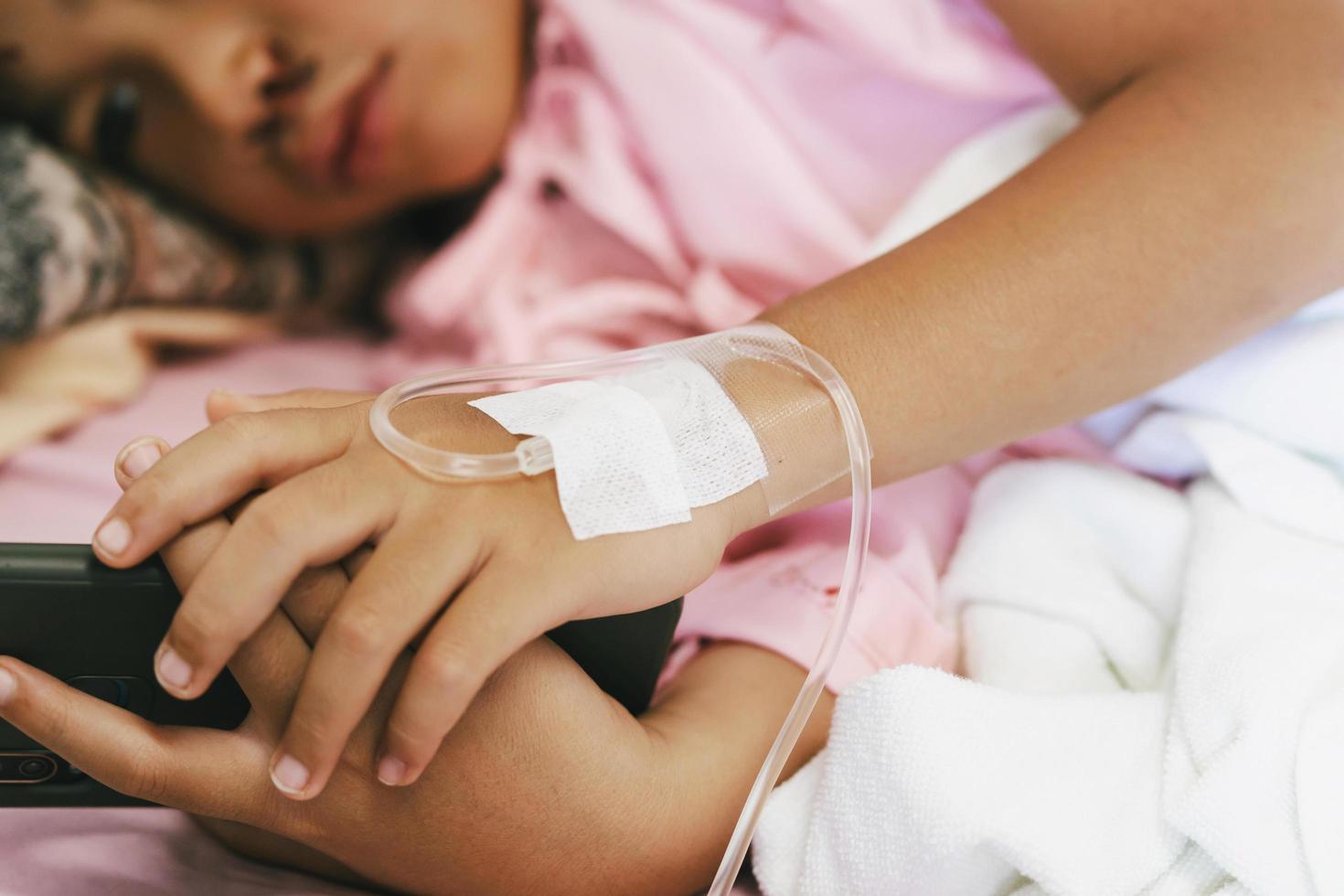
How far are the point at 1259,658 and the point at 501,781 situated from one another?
39 centimetres

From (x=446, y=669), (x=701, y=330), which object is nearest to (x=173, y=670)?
(x=446, y=669)

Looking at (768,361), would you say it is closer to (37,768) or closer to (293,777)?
(293,777)

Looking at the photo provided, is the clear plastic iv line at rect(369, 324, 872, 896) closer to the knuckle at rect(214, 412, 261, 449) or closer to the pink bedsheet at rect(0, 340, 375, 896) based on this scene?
the knuckle at rect(214, 412, 261, 449)

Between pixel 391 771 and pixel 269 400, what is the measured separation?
243 mm

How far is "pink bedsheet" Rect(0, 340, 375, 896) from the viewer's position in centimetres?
56

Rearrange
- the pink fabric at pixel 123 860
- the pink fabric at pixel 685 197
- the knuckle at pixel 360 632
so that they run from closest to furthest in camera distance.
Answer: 1. the knuckle at pixel 360 632
2. the pink fabric at pixel 123 860
3. the pink fabric at pixel 685 197

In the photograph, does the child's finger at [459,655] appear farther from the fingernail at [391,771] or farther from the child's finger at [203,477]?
the child's finger at [203,477]

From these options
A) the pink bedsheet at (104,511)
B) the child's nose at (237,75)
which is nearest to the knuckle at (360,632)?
the pink bedsheet at (104,511)

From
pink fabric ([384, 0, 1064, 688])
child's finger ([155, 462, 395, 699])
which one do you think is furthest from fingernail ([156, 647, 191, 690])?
pink fabric ([384, 0, 1064, 688])

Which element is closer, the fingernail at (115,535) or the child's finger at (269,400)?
the fingernail at (115,535)

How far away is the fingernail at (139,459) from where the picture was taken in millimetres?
508

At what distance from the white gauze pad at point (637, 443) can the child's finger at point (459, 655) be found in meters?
0.04

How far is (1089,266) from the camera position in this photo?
0.61m

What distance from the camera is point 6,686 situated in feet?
1.58
